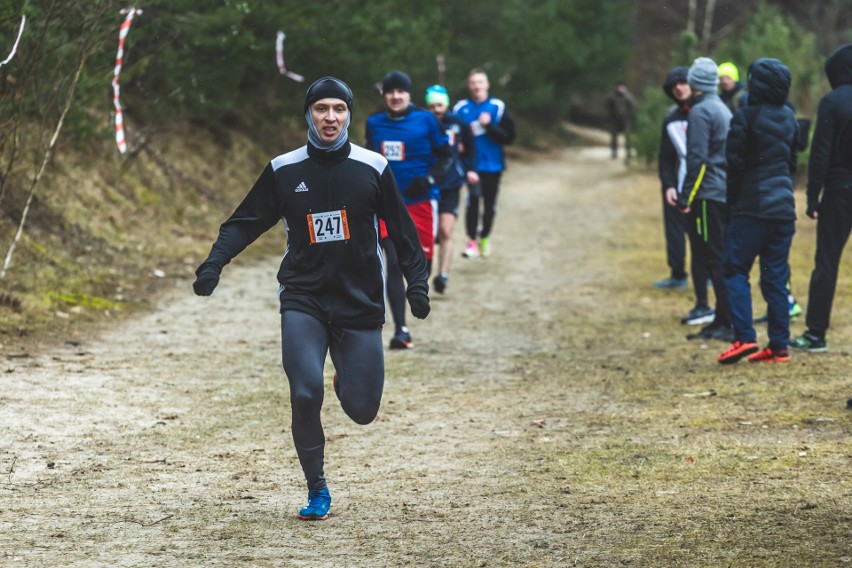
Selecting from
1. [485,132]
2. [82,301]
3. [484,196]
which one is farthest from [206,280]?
[484,196]

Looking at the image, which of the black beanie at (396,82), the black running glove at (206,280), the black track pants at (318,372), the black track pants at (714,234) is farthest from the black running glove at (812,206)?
the black running glove at (206,280)

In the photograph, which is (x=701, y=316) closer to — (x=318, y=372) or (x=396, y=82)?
(x=396, y=82)

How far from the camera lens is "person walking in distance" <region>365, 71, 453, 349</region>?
10.7 m

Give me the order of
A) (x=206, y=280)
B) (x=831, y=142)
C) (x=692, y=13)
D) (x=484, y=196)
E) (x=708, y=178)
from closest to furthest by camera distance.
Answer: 1. (x=206, y=280)
2. (x=831, y=142)
3. (x=708, y=178)
4. (x=484, y=196)
5. (x=692, y=13)

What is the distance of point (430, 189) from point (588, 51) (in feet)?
104

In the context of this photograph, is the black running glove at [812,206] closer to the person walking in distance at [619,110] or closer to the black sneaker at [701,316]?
the black sneaker at [701,316]

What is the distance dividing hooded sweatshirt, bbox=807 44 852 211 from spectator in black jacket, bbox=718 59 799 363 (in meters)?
0.17

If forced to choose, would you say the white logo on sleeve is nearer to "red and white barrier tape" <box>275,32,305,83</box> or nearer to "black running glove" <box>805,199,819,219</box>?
"black running glove" <box>805,199,819,219</box>

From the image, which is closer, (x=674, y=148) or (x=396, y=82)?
(x=396, y=82)

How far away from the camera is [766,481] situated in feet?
21.4

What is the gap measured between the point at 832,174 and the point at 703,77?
4.68 ft

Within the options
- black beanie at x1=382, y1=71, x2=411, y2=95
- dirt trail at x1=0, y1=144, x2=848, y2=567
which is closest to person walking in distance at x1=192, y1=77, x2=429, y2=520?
dirt trail at x1=0, y1=144, x2=848, y2=567

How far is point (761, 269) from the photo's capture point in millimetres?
9688

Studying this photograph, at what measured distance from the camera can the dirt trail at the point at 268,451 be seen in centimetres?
552
